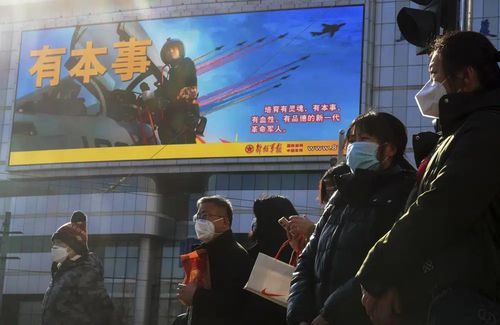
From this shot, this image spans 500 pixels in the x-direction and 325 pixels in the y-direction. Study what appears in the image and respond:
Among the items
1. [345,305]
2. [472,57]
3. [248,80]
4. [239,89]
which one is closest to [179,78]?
Answer: [239,89]

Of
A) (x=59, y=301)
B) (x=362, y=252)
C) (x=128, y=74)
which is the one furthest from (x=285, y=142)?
(x=362, y=252)

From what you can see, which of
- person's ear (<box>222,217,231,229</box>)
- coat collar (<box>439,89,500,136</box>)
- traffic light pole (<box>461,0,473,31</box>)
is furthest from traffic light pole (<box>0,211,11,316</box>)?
coat collar (<box>439,89,500,136</box>)

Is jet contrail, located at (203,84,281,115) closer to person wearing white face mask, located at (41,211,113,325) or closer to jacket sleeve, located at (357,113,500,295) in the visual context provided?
person wearing white face mask, located at (41,211,113,325)

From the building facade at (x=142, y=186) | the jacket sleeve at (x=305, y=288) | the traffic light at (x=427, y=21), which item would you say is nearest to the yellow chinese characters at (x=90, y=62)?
the building facade at (x=142, y=186)

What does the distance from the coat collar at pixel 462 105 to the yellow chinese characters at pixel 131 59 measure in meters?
35.2

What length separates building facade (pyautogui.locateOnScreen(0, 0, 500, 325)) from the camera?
118 feet

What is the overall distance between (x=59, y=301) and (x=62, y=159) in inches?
1296

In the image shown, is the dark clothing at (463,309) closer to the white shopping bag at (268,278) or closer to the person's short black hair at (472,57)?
the person's short black hair at (472,57)

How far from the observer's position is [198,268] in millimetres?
5023

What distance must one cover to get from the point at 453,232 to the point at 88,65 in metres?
37.0

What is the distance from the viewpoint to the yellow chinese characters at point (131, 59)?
3731 centimetres

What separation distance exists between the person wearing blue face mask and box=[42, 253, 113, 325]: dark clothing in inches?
110

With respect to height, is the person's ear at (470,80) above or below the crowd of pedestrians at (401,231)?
above

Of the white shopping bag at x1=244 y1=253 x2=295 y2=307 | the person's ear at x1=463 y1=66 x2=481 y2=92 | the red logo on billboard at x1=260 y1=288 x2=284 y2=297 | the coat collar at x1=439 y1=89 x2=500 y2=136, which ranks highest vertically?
the person's ear at x1=463 y1=66 x2=481 y2=92
